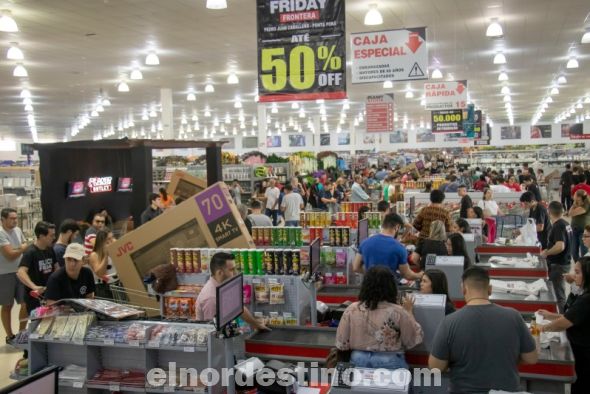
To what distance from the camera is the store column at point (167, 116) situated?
20406mm

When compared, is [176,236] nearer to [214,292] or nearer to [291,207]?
[214,292]

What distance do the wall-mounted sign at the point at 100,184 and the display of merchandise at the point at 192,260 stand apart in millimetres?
7615

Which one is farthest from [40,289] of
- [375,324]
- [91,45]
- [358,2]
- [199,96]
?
[199,96]

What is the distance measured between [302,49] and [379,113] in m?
13.0

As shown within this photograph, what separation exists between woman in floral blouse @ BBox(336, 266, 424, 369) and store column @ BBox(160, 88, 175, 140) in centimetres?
1673

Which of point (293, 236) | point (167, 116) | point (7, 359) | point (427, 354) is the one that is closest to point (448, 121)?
point (167, 116)

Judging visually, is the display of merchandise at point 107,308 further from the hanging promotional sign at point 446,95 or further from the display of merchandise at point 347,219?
the hanging promotional sign at point 446,95

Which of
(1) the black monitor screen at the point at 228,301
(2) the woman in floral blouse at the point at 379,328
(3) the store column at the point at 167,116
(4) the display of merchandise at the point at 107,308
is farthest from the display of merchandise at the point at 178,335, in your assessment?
(3) the store column at the point at 167,116

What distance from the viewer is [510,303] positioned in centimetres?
585

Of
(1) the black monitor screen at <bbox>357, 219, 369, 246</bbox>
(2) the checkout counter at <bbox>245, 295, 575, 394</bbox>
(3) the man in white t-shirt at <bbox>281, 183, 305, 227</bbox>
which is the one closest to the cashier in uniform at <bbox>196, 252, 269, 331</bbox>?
(2) the checkout counter at <bbox>245, 295, 575, 394</bbox>

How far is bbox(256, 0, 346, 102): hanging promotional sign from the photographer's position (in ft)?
25.6

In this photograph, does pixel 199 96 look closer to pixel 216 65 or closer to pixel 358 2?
pixel 216 65

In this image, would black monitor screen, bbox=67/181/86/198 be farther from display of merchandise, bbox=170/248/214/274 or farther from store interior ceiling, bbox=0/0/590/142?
display of merchandise, bbox=170/248/214/274

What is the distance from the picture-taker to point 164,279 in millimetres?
6121
